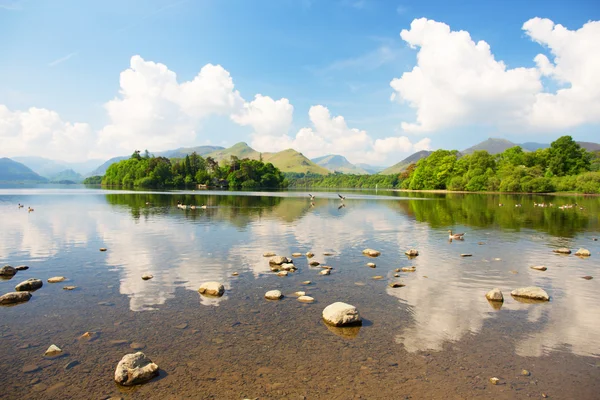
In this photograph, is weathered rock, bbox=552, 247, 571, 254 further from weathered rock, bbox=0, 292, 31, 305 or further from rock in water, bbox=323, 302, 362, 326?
weathered rock, bbox=0, 292, 31, 305

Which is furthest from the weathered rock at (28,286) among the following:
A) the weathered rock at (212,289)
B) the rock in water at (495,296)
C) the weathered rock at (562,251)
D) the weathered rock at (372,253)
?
the weathered rock at (562,251)

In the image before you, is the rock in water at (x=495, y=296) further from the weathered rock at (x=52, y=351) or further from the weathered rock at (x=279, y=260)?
the weathered rock at (x=52, y=351)

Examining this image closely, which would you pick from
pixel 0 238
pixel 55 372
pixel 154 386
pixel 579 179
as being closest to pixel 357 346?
pixel 154 386

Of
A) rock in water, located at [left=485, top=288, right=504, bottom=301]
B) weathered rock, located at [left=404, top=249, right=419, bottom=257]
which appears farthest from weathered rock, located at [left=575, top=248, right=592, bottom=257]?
rock in water, located at [left=485, top=288, right=504, bottom=301]

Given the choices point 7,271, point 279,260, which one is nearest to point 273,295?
point 279,260

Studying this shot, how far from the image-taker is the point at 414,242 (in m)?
32.6

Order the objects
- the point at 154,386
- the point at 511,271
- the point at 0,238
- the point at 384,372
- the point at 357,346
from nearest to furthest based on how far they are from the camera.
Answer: the point at 154,386
the point at 384,372
the point at 357,346
the point at 511,271
the point at 0,238

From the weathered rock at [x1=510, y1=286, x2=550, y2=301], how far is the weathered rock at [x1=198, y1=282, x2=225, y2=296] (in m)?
14.5

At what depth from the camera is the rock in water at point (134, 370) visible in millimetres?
9688

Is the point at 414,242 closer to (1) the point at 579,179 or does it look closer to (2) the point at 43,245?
(2) the point at 43,245

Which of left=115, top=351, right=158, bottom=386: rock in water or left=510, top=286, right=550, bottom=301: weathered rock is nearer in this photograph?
left=115, top=351, right=158, bottom=386: rock in water

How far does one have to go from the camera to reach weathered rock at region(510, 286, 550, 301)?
662 inches

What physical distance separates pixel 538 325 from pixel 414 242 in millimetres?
18816

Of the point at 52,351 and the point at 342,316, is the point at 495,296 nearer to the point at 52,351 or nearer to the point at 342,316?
the point at 342,316
